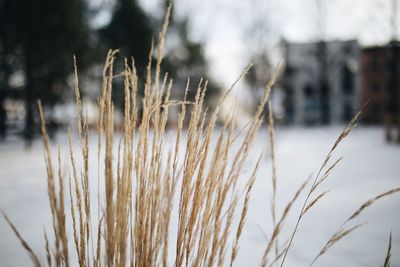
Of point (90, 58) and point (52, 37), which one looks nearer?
point (52, 37)

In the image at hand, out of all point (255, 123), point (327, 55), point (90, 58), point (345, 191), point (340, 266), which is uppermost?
point (327, 55)

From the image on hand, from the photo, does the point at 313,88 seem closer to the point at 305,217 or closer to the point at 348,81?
the point at 348,81

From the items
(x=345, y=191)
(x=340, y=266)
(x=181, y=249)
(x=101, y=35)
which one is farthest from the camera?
(x=101, y=35)

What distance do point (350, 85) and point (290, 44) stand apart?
24.3ft

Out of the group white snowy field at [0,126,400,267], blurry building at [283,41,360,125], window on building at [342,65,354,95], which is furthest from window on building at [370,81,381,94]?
white snowy field at [0,126,400,267]

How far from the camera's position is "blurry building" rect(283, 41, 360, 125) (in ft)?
86.1

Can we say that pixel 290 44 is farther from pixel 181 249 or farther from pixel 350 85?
pixel 181 249

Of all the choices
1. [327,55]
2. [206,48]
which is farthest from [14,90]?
[327,55]

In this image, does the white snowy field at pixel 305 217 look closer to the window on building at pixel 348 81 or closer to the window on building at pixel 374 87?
the window on building at pixel 348 81

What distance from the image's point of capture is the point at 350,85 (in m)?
27.6

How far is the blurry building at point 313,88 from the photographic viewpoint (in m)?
26.2

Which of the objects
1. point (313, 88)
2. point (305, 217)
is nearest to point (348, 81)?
point (313, 88)

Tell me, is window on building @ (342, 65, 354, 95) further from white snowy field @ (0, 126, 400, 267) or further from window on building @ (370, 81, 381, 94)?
white snowy field @ (0, 126, 400, 267)

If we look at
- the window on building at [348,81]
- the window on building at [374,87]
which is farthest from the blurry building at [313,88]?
the window on building at [374,87]
